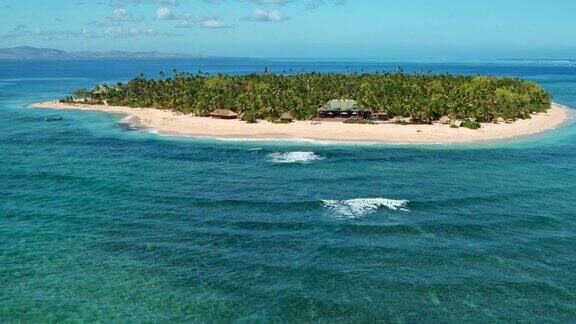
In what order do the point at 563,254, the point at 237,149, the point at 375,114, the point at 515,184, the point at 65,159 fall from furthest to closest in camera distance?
the point at 375,114 < the point at 237,149 < the point at 65,159 < the point at 515,184 < the point at 563,254

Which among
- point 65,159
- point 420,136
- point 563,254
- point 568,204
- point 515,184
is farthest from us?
point 420,136

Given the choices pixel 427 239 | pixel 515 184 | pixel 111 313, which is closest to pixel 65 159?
pixel 111 313

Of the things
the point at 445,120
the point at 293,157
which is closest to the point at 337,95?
the point at 445,120

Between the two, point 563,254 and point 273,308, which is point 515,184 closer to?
point 563,254

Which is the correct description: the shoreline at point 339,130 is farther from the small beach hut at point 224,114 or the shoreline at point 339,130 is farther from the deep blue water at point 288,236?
the deep blue water at point 288,236

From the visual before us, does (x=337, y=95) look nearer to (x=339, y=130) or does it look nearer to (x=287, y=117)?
(x=287, y=117)

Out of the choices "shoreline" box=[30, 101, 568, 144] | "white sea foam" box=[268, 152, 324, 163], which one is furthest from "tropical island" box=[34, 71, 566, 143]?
"white sea foam" box=[268, 152, 324, 163]

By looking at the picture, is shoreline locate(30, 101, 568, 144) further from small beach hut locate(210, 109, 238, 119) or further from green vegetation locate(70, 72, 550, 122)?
green vegetation locate(70, 72, 550, 122)
